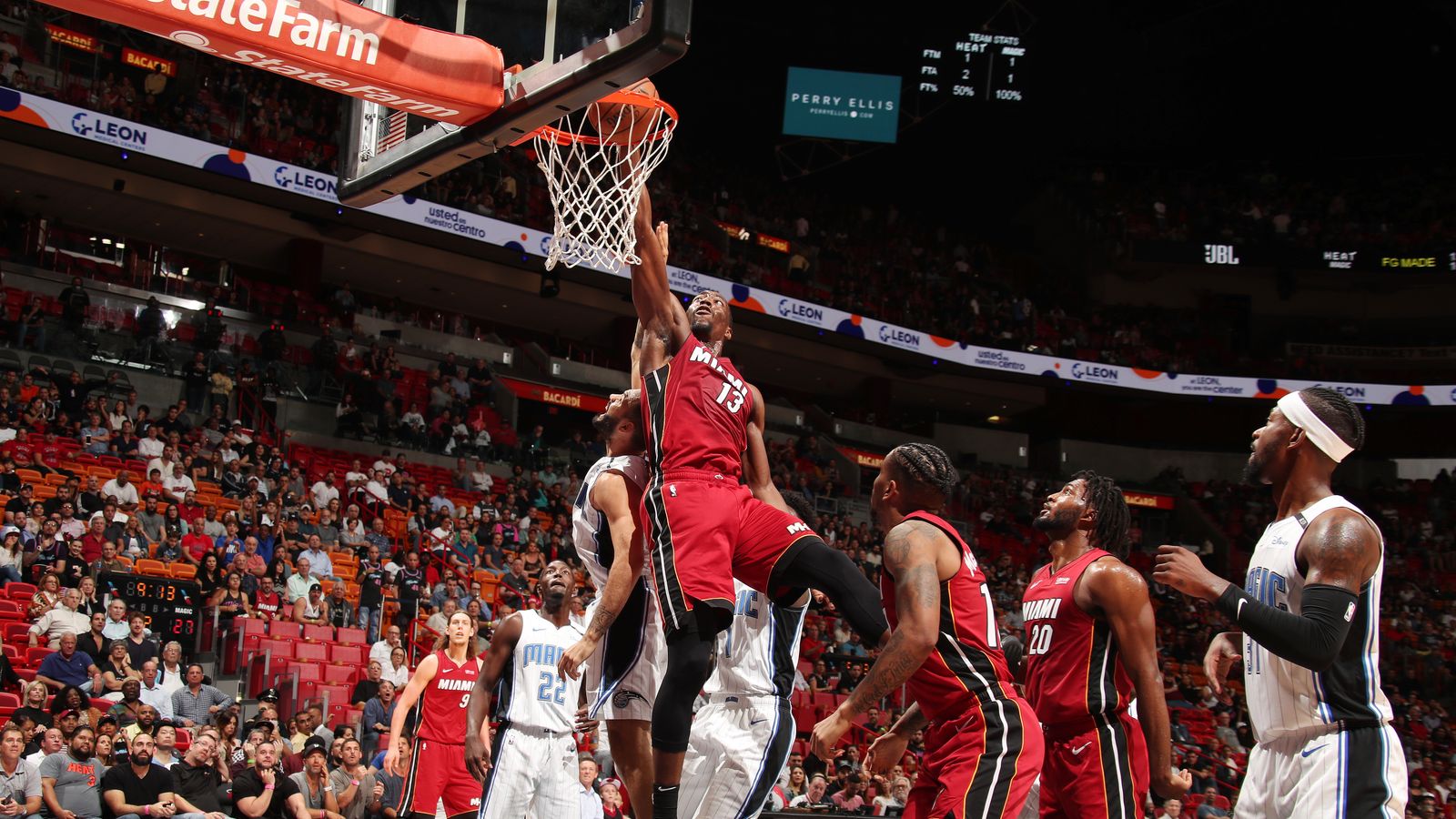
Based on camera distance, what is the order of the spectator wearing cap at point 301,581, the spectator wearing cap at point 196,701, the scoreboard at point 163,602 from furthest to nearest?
the spectator wearing cap at point 301,581, the scoreboard at point 163,602, the spectator wearing cap at point 196,701

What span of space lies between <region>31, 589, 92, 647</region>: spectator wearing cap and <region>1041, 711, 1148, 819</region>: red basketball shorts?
884cm

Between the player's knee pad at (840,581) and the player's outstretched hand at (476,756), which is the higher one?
the player's knee pad at (840,581)

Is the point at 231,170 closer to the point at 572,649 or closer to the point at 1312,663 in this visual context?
the point at 572,649

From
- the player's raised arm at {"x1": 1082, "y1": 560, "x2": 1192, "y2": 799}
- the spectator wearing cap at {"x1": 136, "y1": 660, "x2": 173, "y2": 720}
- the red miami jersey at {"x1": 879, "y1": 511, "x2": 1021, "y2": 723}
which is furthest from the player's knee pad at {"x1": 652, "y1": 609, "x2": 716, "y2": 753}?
the spectator wearing cap at {"x1": 136, "y1": 660, "x2": 173, "y2": 720}

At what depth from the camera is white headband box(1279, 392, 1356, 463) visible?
4.09 meters

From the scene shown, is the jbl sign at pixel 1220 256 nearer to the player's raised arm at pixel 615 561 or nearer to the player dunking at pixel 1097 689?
the player dunking at pixel 1097 689

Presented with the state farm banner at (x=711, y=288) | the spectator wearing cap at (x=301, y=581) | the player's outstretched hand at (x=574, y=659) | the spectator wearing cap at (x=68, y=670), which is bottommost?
the spectator wearing cap at (x=68, y=670)

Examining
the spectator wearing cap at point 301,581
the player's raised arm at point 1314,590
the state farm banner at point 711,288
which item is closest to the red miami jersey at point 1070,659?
the player's raised arm at point 1314,590

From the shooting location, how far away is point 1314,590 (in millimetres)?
3764

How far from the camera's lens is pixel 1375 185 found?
3209 cm

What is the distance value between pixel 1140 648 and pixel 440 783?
201 inches

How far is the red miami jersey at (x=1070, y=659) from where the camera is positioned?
4730 mm

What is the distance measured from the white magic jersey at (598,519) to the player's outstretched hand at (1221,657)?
2511 millimetres

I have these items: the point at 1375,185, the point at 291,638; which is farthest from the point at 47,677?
the point at 1375,185
